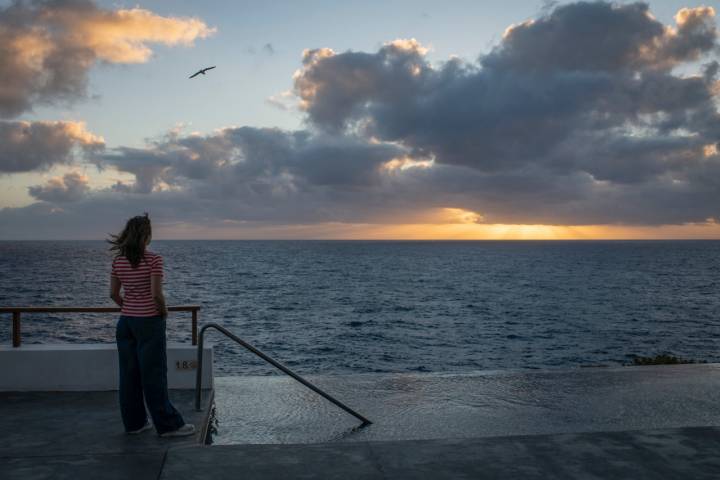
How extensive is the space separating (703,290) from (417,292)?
26919 mm

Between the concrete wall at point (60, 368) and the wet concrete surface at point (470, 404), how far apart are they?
1.12 m

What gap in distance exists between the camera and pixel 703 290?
2260 inches

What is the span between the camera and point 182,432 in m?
5.27

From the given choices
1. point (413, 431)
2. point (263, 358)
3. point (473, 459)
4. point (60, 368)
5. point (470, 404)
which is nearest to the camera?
point (473, 459)

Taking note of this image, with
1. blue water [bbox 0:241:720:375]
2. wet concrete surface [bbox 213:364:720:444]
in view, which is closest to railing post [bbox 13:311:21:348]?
wet concrete surface [bbox 213:364:720:444]

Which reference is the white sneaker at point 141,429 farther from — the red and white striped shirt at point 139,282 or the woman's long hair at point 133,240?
the woman's long hair at point 133,240

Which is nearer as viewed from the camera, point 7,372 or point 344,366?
point 7,372

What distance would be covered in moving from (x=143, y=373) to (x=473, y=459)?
2809 millimetres

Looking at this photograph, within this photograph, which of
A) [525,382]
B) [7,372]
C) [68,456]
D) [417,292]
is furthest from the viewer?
[417,292]

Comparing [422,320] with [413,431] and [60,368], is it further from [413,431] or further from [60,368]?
[60,368]

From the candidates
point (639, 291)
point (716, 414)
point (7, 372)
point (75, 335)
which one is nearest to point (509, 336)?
point (75, 335)

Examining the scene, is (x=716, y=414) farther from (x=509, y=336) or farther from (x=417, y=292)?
(x=417, y=292)

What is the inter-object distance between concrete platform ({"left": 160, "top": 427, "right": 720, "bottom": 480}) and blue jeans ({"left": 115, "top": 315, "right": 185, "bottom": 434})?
83 centimetres

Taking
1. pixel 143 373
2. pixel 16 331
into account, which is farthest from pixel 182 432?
pixel 16 331
